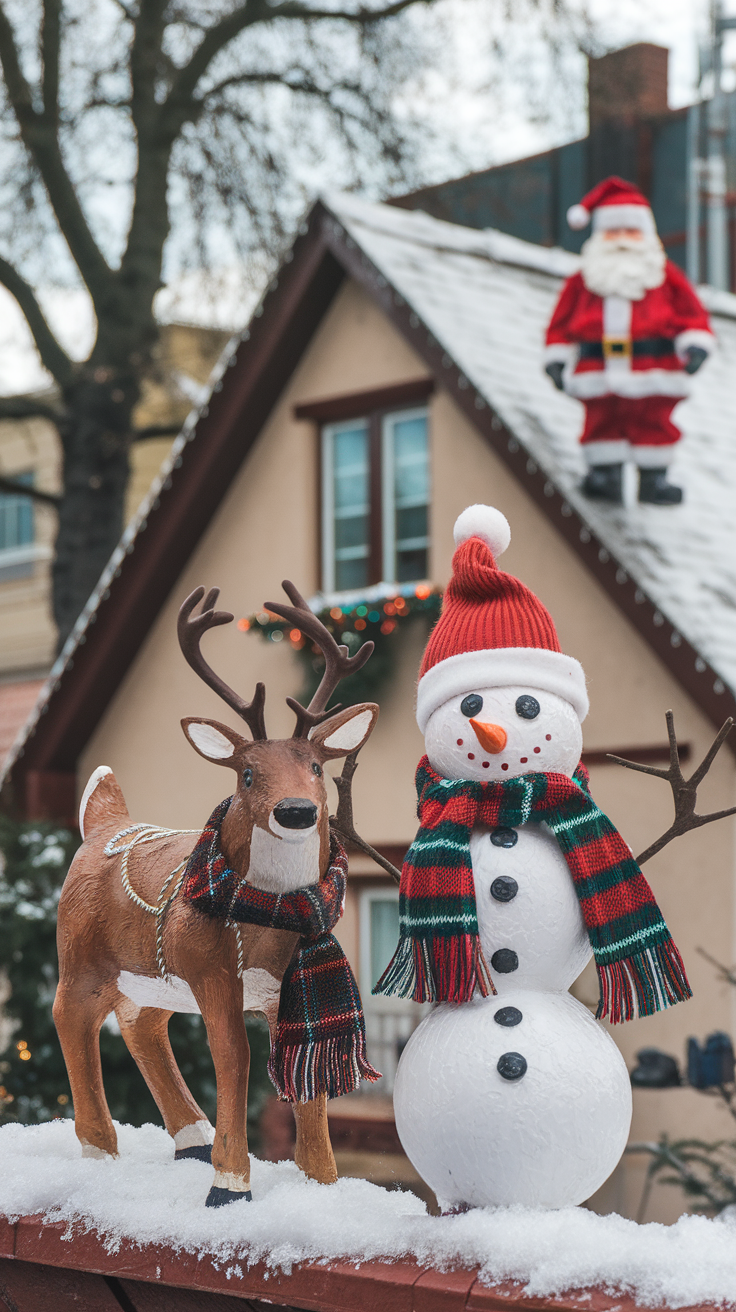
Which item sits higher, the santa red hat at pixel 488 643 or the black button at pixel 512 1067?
the santa red hat at pixel 488 643

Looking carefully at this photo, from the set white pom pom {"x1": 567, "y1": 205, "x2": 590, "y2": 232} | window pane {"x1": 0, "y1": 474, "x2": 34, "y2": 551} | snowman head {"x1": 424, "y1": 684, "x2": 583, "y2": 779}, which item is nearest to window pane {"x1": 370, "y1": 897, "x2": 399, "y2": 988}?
white pom pom {"x1": 567, "y1": 205, "x2": 590, "y2": 232}

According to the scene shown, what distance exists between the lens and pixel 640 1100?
639 centimetres

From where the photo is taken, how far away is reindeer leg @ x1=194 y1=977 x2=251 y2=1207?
82.6 inches

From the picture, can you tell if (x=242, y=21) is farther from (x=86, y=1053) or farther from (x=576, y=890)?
(x=576, y=890)

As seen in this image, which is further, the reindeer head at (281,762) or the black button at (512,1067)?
the reindeer head at (281,762)

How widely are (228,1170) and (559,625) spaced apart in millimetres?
4741

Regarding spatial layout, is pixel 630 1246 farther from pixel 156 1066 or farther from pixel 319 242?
pixel 319 242

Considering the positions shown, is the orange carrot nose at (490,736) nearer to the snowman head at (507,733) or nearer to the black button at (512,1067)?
the snowman head at (507,733)

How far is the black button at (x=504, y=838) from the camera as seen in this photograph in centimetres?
214

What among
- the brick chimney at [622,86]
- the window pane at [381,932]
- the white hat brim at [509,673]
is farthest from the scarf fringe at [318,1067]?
the brick chimney at [622,86]

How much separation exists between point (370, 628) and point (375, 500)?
2.24 ft

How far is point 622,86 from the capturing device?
10.1 meters

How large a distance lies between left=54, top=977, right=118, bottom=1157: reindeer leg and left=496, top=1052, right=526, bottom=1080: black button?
0.72 m

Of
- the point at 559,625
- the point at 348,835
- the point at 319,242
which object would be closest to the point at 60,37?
the point at 319,242
